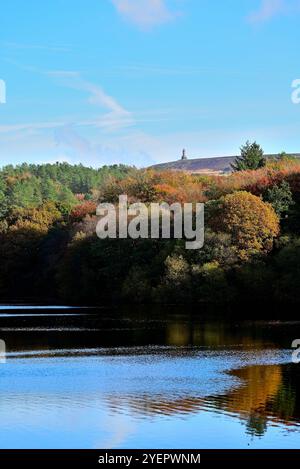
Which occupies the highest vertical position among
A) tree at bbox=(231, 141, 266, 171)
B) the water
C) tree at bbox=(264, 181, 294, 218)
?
tree at bbox=(231, 141, 266, 171)

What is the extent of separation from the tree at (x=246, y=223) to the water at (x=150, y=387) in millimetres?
24480

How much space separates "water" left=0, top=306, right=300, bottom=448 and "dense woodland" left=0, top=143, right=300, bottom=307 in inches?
845

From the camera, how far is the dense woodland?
265ft

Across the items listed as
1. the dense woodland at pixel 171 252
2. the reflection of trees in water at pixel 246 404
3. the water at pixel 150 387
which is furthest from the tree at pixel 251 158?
the reflection of trees in water at pixel 246 404

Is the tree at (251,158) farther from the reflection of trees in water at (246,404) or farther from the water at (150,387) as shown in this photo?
the reflection of trees in water at (246,404)

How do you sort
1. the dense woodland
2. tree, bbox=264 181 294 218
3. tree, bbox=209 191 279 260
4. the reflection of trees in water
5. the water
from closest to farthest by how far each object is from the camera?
the water → the reflection of trees in water → the dense woodland → tree, bbox=209 191 279 260 → tree, bbox=264 181 294 218

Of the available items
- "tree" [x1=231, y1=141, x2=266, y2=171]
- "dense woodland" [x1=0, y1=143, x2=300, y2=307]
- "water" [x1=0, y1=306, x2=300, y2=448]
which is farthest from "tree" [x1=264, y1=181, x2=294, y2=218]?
"tree" [x1=231, y1=141, x2=266, y2=171]

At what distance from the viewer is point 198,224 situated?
86.4 m

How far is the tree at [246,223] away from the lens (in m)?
82.9

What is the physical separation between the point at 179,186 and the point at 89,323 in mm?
56132

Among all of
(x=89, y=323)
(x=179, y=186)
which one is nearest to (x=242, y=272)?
(x=89, y=323)

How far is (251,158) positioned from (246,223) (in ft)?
221

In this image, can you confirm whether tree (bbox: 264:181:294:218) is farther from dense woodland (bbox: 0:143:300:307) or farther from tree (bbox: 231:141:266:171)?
tree (bbox: 231:141:266:171)

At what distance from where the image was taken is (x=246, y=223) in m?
83.3
